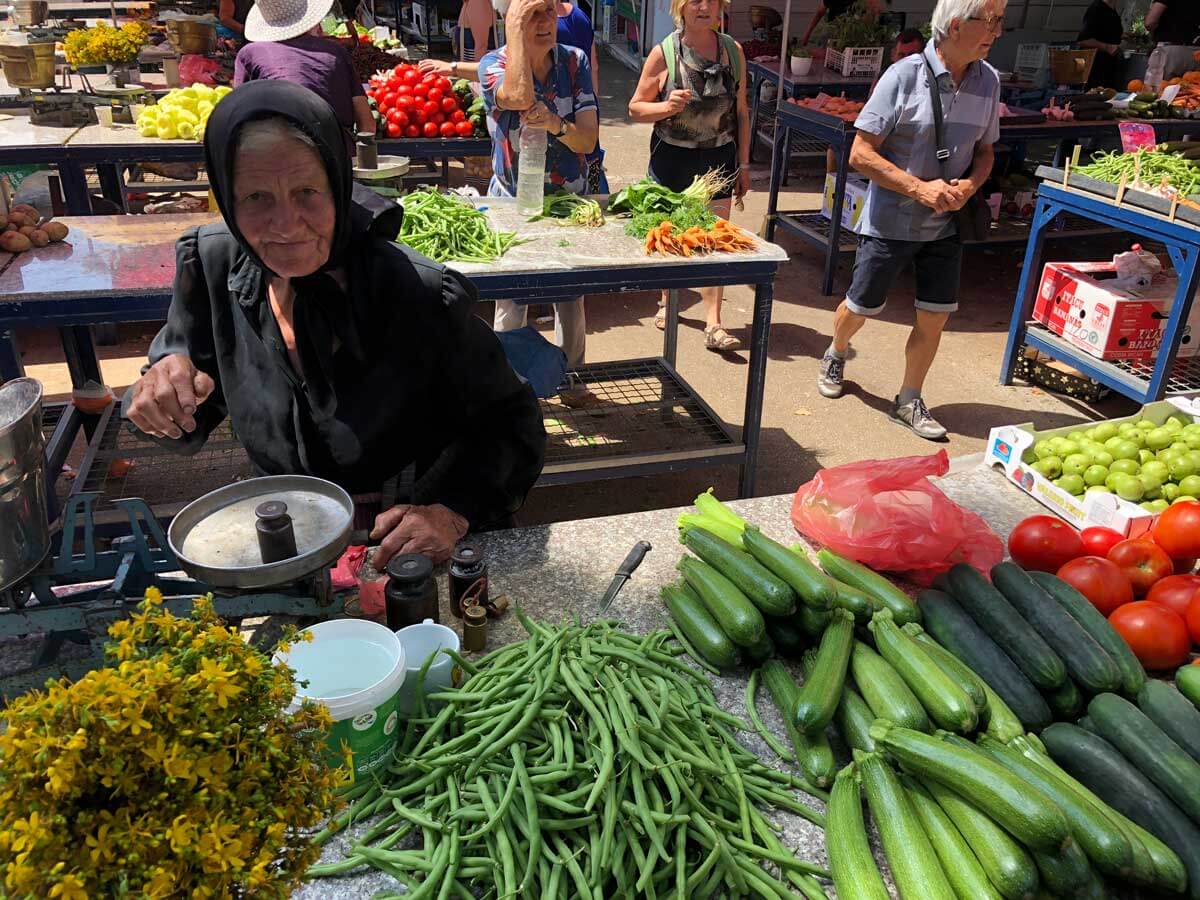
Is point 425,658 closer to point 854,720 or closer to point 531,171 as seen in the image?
point 854,720

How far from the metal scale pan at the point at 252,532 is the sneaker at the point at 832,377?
4.96 metres

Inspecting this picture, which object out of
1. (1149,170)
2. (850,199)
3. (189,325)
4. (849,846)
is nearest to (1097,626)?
(849,846)

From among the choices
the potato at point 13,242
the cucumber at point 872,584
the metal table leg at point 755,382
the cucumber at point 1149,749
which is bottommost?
the metal table leg at point 755,382

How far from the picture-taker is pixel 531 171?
4.91m

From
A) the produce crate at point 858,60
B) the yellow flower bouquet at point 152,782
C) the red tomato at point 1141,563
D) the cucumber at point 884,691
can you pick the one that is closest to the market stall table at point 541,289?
the red tomato at point 1141,563

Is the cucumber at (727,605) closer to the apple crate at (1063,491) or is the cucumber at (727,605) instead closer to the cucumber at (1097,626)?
the cucumber at (1097,626)

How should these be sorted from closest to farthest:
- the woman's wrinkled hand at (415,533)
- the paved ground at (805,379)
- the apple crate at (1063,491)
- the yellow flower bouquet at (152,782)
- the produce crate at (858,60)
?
the yellow flower bouquet at (152,782), the woman's wrinkled hand at (415,533), the apple crate at (1063,491), the paved ground at (805,379), the produce crate at (858,60)

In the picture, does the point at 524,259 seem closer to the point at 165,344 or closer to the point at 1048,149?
the point at 165,344

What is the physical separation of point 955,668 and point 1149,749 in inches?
14.8

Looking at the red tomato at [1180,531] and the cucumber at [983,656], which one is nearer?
the cucumber at [983,656]

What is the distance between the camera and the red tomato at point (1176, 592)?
88.3 inches

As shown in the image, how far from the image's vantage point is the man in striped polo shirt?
496 centimetres

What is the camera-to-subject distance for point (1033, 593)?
Result: 2.13 metres

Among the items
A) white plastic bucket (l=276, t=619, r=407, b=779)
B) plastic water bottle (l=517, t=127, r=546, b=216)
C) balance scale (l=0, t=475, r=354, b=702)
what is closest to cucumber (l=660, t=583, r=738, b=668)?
white plastic bucket (l=276, t=619, r=407, b=779)
